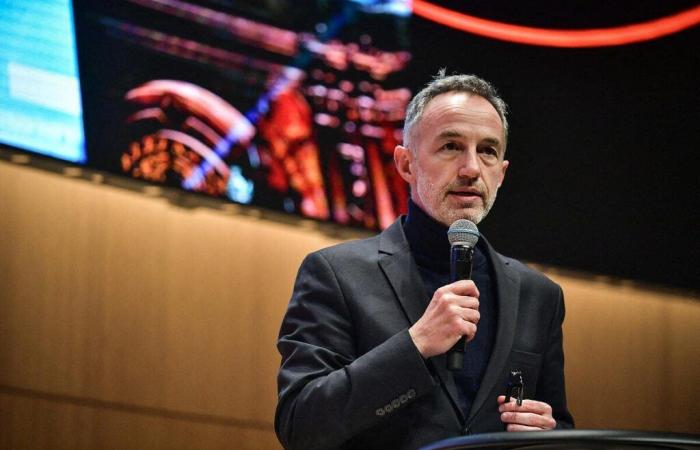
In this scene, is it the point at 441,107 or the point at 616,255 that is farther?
the point at 616,255

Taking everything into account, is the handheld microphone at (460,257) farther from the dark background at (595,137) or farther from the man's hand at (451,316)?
the dark background at (595,137)

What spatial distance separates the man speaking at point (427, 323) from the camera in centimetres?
155

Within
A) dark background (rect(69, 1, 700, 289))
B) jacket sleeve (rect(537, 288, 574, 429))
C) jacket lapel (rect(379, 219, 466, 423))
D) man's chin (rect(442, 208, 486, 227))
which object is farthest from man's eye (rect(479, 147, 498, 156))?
dark background (rect(69, 1, 700, 289))

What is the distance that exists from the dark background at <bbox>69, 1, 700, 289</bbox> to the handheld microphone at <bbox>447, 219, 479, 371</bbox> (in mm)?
2920

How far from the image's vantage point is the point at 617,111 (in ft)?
16.0

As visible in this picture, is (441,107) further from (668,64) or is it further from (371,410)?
(668,64)

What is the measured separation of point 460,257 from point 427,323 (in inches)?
5.2

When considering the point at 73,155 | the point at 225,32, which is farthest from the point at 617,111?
the point at 73,155

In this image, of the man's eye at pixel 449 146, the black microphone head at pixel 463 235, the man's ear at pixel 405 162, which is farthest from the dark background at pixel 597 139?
the black microphone head at pixel 463 235

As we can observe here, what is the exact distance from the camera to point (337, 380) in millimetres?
1577

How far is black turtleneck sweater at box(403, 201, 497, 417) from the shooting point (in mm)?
1787

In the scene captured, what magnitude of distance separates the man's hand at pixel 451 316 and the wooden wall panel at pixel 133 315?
8.13 ft

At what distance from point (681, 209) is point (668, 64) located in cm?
78

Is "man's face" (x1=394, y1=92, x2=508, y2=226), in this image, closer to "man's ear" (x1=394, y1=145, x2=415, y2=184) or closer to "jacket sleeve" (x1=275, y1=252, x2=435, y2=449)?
"man's ear" (x1=394, y1=145, x2=415, y2=184)
